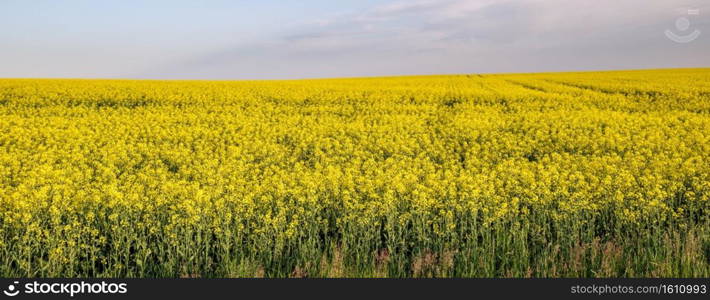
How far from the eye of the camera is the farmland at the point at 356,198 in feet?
24.2

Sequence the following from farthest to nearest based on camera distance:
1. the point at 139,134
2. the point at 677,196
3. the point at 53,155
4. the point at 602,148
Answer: the point at 139,134, the point at 602,148, the point at 53,155, the point at 677,196

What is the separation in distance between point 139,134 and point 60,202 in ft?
27.7

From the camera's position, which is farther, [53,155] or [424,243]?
[53,155]

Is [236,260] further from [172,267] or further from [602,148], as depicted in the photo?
[602,148]

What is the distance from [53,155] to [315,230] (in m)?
8.72

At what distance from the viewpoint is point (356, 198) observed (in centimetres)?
917

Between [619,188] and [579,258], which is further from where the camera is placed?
[619,188]

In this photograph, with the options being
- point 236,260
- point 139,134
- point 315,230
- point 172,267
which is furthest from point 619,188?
point 139,134

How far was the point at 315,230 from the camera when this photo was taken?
319 inches

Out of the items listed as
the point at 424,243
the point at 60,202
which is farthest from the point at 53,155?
the point at 424,243

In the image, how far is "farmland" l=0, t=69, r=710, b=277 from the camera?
738cm

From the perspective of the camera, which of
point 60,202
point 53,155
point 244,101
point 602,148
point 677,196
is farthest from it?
point 244,101

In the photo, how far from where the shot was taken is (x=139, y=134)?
17516 mm

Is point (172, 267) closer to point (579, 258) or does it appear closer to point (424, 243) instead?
A: point (424, 243)
